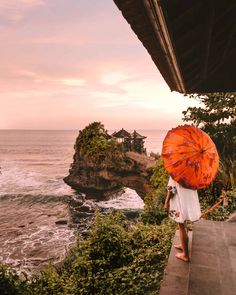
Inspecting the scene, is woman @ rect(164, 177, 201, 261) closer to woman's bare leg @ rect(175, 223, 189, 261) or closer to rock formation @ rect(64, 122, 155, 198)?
woman's bare leg @ rect(175, 223, 189, 261)

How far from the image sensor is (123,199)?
44781mm

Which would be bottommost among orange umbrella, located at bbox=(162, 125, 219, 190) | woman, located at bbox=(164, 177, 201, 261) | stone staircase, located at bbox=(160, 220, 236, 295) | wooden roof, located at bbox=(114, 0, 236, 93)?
stone staircase, located at bbox=(160, 220, 236, 295)

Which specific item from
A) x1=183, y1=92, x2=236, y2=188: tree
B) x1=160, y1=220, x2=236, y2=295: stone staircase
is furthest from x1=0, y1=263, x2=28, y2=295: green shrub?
x1=183, y1=92, x2=236, y2=188: tree

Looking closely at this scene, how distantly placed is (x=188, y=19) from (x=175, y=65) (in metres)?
1.15

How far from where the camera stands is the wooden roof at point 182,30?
7.32 ft

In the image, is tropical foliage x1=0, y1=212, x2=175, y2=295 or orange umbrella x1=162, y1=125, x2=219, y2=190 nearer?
orange umbrella x1=162, y1=125, x2=219, y2=190

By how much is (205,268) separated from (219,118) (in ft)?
32.0

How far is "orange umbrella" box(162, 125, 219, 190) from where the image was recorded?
15.4 ft

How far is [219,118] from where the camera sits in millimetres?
13289

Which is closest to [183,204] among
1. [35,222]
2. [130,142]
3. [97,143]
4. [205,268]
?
[205,268]

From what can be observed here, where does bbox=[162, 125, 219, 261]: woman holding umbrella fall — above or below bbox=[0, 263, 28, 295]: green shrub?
above

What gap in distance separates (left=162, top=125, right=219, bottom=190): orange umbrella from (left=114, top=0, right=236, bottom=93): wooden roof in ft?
3.10

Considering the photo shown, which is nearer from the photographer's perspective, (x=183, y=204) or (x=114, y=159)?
(x=183, y=204)

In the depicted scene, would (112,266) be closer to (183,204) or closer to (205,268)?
(205,268)
